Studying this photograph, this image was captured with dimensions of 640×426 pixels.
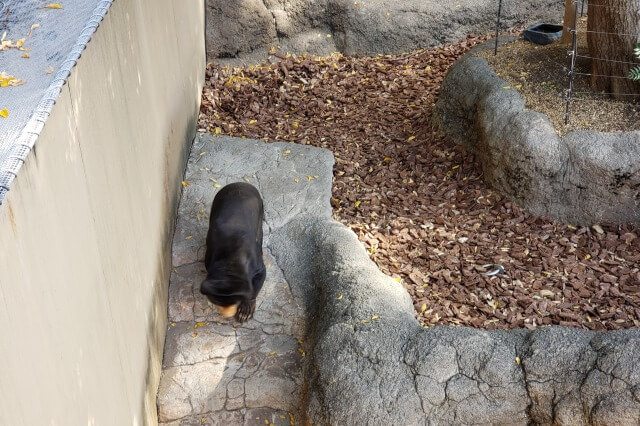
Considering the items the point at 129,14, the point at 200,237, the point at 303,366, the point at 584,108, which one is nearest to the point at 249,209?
the point at 200,237

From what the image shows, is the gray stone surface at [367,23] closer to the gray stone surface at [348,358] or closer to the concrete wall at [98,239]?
the concrete wall at [98,239]

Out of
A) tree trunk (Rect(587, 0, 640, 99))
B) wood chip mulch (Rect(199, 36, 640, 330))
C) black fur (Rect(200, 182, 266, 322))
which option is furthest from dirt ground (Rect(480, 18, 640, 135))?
black fur (Rect(200, 182, 266, 322))

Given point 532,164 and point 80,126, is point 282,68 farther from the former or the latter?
point 80,126

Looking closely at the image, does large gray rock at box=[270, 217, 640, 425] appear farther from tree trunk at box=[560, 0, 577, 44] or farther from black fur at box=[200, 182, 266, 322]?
tree trunk at box=[560, 0, 577, 44]

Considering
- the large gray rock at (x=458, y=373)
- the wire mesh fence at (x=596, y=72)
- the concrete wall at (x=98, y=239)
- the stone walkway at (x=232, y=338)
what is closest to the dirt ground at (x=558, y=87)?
the wire mesh fence at (x=596, y=72)

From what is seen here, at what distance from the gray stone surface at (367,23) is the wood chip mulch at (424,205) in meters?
0.21

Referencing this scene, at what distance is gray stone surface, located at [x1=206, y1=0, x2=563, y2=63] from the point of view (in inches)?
375

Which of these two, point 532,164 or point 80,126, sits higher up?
point 80,126

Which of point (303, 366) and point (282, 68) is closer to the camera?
point (303, 366)

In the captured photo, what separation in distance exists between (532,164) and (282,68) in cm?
393

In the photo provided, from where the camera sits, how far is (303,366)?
550cm

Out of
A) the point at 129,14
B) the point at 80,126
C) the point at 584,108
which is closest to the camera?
the point at 80,126

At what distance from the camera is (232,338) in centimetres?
574

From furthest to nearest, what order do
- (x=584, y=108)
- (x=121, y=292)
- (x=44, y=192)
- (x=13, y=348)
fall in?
(x=584, y=108)
(x=121, y=292)
(x=44, y=192)
(x=13, y=348)
